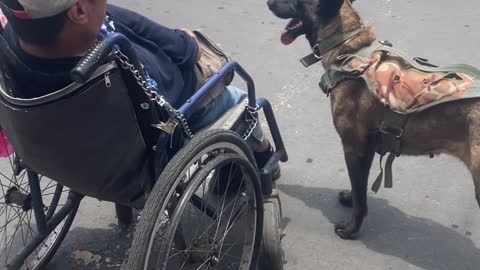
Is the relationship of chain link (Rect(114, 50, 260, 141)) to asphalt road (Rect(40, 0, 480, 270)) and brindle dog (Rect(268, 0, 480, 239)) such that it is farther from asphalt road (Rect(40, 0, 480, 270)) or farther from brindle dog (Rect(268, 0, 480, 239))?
asphalt road (Rect(40, 0, 480, 270))

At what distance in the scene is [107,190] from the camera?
1.90 meters

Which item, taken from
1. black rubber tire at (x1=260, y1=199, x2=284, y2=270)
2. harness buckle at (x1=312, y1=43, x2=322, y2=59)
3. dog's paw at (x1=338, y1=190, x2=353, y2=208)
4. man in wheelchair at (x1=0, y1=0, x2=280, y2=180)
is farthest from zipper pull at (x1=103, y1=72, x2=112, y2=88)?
dog's paw at (x1=338, y1=190, x2=353, y2=208)

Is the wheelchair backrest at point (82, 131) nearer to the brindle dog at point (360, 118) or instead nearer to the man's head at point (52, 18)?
the man's head at point (52, 18)

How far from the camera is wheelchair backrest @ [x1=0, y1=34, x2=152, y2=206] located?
165 centimetres

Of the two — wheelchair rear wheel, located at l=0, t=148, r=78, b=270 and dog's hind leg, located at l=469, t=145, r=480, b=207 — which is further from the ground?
wheelchair rear wheel, located at l=0, t=148, r=78, b=270

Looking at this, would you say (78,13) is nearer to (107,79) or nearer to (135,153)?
(107,79)

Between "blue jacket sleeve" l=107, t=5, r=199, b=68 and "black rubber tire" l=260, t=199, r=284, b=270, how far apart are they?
2.19 feet

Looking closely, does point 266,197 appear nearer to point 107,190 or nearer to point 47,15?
point 107,190

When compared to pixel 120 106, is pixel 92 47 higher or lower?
higher

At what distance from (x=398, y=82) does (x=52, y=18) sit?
1.39m

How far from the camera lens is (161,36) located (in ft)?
7.12

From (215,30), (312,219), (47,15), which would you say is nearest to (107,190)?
(47,15)

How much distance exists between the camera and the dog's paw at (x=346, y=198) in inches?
116

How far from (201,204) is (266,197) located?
33 centimetres
